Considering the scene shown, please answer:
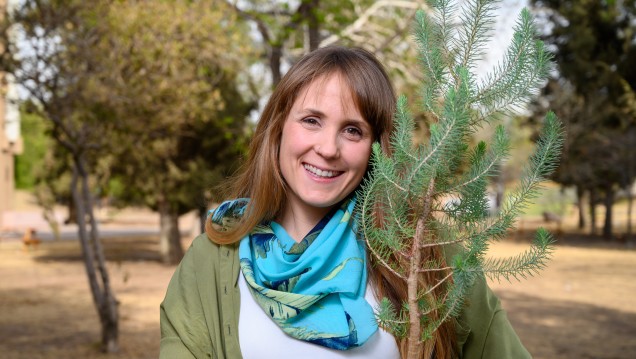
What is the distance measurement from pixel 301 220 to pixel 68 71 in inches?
267

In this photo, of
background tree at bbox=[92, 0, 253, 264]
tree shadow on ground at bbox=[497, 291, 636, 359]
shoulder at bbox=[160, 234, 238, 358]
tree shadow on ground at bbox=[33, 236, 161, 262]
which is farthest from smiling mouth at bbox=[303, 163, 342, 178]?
tree shadow on ground at bbox=[33, 236, 161, 262]

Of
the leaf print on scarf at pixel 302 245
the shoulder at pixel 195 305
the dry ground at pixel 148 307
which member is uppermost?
the leaf print on scarf at pixel 302 245

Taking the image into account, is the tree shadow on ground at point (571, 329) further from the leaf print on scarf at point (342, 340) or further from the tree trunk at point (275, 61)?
the leaf print on scarf at point (342, 340)

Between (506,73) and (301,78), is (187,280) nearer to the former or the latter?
(301,78)

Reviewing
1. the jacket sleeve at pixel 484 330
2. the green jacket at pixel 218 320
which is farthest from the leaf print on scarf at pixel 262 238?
the jacket sleeve at pixel 484 330

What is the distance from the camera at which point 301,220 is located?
2.19 metres

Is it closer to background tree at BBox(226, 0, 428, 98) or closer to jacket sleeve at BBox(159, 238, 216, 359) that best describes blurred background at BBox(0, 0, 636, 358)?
background tree at BBox(226, 0, 428, 98)

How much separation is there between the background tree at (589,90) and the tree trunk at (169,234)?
34.3ft

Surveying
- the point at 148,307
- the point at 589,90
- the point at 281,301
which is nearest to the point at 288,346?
the point at 281,301

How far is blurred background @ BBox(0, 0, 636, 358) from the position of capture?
27.1 ft

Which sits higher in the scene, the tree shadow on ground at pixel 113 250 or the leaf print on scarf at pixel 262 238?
the leaf print on scarf at pixel 262 238

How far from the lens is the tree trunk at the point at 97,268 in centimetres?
866

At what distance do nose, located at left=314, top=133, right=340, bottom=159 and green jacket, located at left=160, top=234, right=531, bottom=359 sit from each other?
1.35 ft

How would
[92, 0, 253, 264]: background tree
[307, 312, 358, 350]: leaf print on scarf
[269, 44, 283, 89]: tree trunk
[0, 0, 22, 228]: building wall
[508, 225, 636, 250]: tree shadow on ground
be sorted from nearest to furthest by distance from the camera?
[307, 312, 358, 350]: leaf print on scarf → [269, 44, 283, 89]: tree trunk → [92, 0, 253, 264]: background tree → [508, 225, 636, 250]: tree shadow on ground → [0, 0, 22, 228]: building wall
